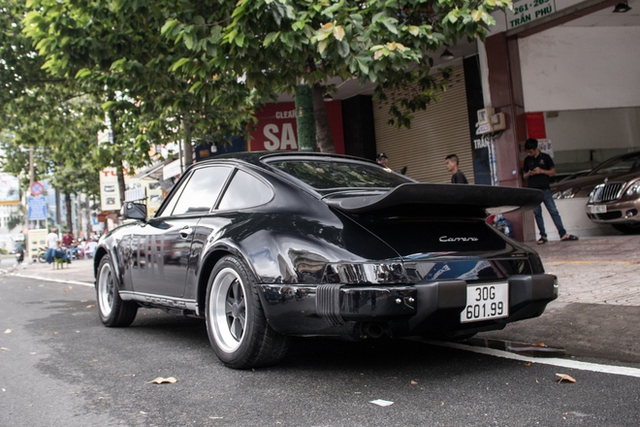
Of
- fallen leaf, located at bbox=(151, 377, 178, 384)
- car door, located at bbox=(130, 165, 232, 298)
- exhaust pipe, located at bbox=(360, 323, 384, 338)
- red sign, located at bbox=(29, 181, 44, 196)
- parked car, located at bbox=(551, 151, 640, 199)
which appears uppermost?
red sign, located at bbox=(29, 181, 44, 196)

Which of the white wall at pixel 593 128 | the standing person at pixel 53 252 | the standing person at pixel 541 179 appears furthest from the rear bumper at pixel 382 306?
the standing person at pixel 53 252

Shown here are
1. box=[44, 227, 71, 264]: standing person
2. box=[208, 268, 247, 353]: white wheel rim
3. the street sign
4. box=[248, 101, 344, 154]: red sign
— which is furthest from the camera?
the street sign

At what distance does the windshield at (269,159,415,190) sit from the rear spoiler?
0.89ft

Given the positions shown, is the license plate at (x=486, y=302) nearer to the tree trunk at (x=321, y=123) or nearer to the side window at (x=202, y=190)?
the side window at (x=202, y=190)

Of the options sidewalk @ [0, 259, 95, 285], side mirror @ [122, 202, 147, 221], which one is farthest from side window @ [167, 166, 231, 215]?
sidewalk @ [0, 259, 95, 285]

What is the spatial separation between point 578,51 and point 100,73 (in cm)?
880

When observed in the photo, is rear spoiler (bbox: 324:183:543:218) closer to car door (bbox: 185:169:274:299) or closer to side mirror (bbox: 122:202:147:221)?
car door (bbox: 185:169:274:299)

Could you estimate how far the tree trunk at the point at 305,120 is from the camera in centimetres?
921

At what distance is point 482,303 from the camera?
362cm

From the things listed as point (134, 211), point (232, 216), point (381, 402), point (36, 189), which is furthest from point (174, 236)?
point (36, 189)

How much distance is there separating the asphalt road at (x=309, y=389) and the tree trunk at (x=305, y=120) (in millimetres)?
4536

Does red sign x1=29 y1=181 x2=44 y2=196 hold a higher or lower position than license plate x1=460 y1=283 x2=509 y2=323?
higher

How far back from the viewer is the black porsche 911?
3453mm

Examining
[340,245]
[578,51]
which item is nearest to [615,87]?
[578,51]
